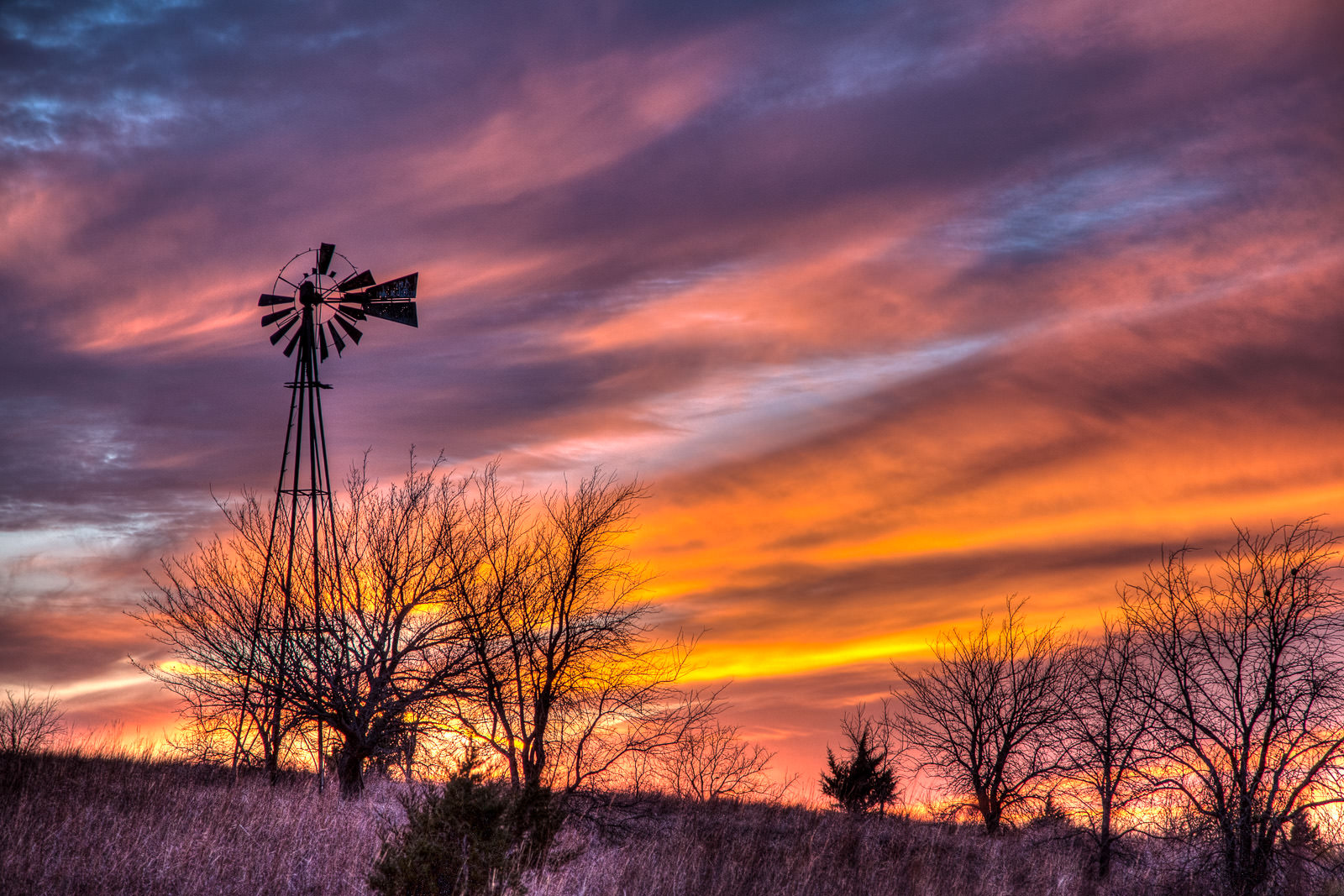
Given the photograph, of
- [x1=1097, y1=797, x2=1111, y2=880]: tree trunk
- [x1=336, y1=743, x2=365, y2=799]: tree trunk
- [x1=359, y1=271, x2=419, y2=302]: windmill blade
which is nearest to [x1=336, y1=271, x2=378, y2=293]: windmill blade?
[x1=359, y1=271, x2=419, y2=302]: windmill blade

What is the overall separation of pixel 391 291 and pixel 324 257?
1893 millimetres

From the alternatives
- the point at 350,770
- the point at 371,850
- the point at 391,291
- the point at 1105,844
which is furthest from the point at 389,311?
the point at 1105,844

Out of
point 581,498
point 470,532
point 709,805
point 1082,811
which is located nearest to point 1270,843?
point 1082,811

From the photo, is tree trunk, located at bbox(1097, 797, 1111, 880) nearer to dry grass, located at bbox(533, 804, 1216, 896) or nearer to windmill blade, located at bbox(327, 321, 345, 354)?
dry grass, located at bbox(533, 804, 1216, 896)

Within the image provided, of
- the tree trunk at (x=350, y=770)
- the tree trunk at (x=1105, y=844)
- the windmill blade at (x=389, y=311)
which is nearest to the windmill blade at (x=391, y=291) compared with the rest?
the windmill blade at (x=389, y=311)

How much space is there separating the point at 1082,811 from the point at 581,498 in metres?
15.8

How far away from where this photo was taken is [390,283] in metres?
24.8

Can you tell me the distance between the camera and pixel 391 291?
977 inches

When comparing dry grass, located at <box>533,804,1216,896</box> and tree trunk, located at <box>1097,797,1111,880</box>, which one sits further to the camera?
tree trunk, located at <box>1097,797,1111,880</box>

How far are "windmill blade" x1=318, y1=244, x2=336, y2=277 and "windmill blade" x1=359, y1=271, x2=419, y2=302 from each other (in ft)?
3.94

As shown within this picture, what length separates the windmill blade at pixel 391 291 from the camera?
24.8 meters

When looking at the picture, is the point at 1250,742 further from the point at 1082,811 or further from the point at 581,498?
the point at 581,498

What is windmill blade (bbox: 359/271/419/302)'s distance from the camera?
2480 centimetres

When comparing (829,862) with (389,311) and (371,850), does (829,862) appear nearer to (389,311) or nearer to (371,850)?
(371,850)
